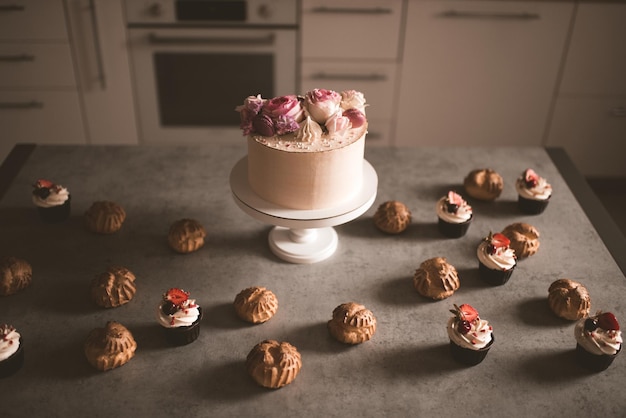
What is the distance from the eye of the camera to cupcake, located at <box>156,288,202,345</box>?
4.66 feet

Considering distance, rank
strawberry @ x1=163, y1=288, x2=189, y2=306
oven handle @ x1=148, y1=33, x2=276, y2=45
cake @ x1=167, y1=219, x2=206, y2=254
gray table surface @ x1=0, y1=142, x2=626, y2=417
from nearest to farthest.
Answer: gray table surface @ x1=0, y1=142, x2=626, y2=417 → strawberry @ x1=163, y1=288, x2=189, y2=306 → cake @ x1=167, y1=219, x2=206, y2=254 → oven handle @ x1=148, y1=33, x2=276, y2=45

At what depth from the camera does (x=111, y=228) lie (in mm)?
1771

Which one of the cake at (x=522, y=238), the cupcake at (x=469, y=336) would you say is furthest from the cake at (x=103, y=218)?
the cake at (x=522, y=238)

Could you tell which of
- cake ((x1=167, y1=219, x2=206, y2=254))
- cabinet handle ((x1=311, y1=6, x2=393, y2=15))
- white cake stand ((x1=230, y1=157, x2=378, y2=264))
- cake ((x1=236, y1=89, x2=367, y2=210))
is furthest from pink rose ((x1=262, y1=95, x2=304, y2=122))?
cabinet handle ((x1=311, y1=6, x2=393, y2=15))

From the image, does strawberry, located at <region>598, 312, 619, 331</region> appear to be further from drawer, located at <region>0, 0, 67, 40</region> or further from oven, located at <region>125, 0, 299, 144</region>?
drawer, located at <region>0, 0, 67, 40</region>

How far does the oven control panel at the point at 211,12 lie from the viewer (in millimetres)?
2846

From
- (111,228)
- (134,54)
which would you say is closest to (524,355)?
(111,228)

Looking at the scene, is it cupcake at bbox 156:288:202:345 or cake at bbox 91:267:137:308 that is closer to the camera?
cupcake at bbox 156:288:202:345

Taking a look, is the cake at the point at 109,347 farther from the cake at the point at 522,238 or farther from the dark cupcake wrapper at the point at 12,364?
the cake at the point at 522,238

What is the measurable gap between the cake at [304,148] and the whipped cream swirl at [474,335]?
42cm

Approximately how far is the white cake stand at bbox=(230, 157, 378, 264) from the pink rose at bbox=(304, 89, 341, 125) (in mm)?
218

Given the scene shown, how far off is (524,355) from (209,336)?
2.33 feet

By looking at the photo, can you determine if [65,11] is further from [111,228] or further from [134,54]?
[111,228]

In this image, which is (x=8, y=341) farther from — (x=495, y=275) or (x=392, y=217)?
(x=495, y=275)
